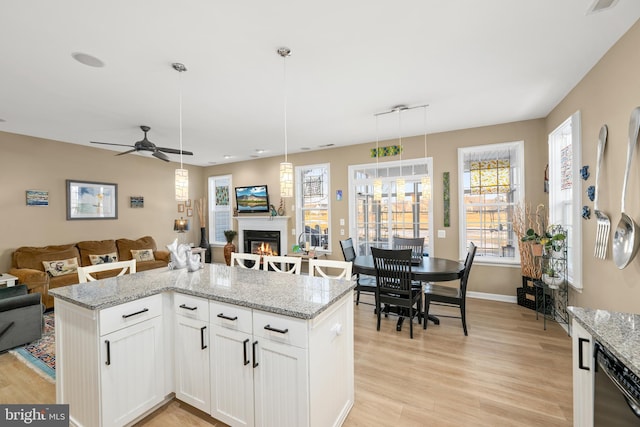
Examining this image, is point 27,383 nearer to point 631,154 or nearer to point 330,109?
point 330,109

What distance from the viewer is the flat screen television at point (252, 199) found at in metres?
6.45

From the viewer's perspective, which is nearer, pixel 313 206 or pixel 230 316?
pixel 230 316

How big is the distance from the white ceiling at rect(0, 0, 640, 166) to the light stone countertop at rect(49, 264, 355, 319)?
1.85m

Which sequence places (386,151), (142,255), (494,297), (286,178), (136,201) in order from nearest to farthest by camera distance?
1. (286,178)
2. (494,297)
3. (386,151)
4. (142,255)
5. (136,201)

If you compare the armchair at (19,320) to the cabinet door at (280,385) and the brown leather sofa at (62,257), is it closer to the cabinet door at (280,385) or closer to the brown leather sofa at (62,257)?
the brown leather sofa at (62,257)

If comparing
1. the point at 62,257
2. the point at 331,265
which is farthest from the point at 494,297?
the point at 62,257

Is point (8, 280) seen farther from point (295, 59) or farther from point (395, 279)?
point (395, 279)

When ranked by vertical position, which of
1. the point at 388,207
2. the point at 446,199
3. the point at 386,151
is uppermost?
the point at 386,151

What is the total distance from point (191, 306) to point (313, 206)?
13.8 ft

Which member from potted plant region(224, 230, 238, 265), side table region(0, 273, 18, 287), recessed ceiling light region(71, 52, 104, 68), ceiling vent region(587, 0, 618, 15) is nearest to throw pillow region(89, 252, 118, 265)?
side table region(0, 273, 18, 287)

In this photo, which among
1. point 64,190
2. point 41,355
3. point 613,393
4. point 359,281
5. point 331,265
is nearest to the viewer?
point 613,393

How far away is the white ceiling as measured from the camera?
1823 mm

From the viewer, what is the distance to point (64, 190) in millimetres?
4898

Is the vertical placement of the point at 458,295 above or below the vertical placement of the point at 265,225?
below
